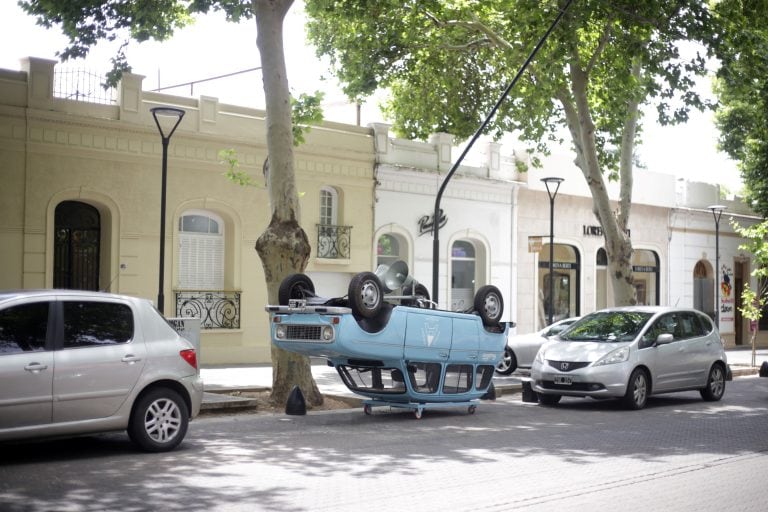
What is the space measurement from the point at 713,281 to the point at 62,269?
→ 2880 centimetres

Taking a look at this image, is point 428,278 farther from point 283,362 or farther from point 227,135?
point 283,362

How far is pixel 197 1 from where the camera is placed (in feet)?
55.0

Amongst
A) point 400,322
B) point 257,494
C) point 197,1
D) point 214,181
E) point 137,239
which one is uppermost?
point 197,1

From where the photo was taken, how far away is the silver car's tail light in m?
10.5

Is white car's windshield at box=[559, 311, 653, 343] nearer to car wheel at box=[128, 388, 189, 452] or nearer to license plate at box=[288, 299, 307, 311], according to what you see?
license plate at box=[288, 299, 307, 311]

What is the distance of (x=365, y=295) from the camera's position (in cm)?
1297

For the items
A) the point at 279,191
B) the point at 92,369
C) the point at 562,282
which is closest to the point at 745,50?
the point at 279,191

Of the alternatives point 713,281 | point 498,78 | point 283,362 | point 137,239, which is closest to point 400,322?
point 283,362

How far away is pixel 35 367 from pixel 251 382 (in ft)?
33.4

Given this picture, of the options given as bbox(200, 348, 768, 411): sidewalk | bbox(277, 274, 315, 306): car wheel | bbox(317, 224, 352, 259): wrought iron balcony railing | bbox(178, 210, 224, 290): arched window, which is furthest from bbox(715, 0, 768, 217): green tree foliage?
bbox(178, 210, 224, 290): arched window

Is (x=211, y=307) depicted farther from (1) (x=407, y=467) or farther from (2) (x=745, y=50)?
(1) (x=407, y=467)

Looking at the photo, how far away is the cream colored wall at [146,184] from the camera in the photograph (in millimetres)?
20906

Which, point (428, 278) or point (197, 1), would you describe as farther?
point (428, 278)

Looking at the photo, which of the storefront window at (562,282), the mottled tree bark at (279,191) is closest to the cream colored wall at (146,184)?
the mottled tree bark at (279,191)
